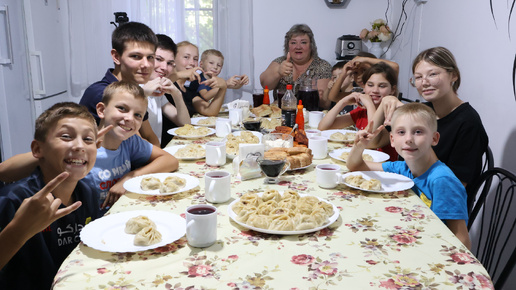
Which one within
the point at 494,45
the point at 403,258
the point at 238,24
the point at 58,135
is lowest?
the point at 403,258

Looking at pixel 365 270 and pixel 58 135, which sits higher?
pixel 58 135

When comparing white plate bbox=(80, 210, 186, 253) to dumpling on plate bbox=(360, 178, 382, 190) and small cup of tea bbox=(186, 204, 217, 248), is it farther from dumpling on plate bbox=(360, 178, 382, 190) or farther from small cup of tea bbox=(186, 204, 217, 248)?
dumpling on plate bbox=(360, 178, 382, 190)

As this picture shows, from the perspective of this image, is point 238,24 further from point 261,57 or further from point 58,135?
point 58,135

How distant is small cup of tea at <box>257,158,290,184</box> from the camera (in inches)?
58.0

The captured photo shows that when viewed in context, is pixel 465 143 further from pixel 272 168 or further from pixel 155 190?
pixel 155 190

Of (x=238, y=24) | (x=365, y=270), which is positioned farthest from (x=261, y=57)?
(x=365, y=270)

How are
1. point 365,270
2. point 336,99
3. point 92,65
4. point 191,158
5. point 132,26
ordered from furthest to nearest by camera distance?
point 92,65
point 336,99
point 132,26
point 191,158
point 365,270

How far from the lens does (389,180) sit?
4.94 ft

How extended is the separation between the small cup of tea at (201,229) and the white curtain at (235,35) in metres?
3.63

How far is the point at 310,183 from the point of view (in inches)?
60.0

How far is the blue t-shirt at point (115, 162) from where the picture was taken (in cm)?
158

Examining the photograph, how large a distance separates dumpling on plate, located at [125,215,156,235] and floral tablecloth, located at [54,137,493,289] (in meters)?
0.09

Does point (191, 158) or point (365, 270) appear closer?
point (365, 270)

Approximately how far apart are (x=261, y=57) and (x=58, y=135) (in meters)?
3.60
